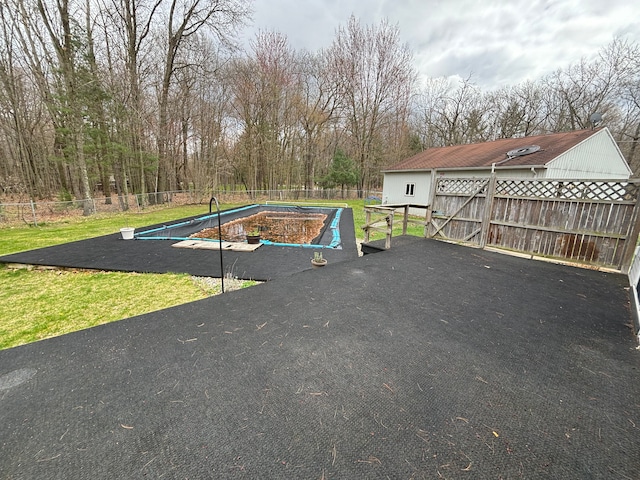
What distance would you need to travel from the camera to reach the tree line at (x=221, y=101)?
10938mm

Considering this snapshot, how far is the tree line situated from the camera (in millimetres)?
10938

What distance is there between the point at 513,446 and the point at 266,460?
1117 mm

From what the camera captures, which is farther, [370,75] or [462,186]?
[370,75]

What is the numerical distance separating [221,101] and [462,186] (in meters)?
16.6

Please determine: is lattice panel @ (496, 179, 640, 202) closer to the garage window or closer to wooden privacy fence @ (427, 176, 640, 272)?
wooden privacy fence @ (427, 176, 640, 272)

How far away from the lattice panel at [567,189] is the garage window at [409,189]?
29.1 ft

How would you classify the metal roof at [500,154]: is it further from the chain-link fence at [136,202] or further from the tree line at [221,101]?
the tree line at [221,101]

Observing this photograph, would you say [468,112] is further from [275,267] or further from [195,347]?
[195,347]

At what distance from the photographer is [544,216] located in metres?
4.45

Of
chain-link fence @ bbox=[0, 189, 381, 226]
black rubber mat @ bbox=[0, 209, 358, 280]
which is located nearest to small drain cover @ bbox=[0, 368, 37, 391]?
black rubber mat @ bbox=[0, 209, 358, 280]

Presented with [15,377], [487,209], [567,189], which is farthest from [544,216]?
[15,377]

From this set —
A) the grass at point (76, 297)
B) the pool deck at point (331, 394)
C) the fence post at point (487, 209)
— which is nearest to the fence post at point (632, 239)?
the pool deck at point (331, 394)

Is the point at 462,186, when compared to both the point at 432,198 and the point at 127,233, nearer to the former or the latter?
the point at 432,198

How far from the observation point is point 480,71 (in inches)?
718
